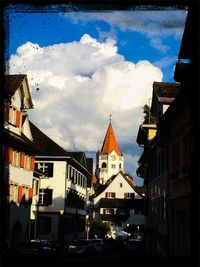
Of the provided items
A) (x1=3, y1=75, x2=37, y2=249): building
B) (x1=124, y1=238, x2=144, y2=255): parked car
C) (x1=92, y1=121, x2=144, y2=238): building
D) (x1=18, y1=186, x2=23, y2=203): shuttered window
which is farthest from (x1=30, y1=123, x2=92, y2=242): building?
(x1=92, y1=121, x2=144, y2=238): building

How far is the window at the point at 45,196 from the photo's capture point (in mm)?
43975

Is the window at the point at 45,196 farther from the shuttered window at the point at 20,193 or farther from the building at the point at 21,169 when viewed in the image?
the shuttered window at the point at 20,193

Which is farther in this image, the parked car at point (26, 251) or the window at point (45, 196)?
the window at point (45, 196)

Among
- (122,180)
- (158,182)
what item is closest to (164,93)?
(158,182)

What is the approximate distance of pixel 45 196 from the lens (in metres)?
44.5

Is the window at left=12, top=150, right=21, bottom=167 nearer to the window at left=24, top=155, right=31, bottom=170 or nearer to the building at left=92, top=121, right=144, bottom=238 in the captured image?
the window at left=24, top=155, right=31, bottom=170

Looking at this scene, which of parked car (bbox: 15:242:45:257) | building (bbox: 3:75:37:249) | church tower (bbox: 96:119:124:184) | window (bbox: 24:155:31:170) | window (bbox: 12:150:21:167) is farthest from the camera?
church tower (bbox: 96:119:124:184)

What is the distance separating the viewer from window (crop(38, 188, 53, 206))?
144 ft

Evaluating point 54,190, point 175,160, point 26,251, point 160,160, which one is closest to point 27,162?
point 160,160

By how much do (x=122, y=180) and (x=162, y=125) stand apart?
69.7 meters

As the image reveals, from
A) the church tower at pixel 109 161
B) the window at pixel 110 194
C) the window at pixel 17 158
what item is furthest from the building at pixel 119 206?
the church tower at pixel 109 161

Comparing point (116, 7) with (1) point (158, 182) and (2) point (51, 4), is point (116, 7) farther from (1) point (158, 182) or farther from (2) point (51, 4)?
(1) point (158, 182)

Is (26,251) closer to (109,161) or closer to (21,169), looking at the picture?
(21,169)

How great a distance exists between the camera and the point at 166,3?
5.02 m
